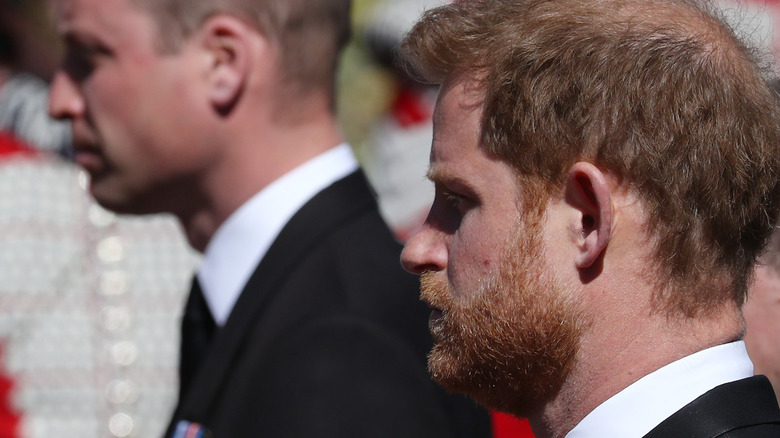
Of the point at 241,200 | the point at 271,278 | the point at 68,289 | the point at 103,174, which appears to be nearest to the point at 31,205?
the point at 68,289

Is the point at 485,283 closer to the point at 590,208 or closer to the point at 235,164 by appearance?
the point at 590,208

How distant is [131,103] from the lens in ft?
7.06

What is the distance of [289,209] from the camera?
6.77 feet

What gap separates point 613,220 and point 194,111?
3.97 ft

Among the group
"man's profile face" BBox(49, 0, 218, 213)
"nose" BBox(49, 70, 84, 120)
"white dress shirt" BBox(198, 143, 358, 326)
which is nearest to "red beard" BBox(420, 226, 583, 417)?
"white dress shirt" BBox(198, 143, 358, 326)

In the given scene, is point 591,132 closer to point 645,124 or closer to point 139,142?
point 645,124

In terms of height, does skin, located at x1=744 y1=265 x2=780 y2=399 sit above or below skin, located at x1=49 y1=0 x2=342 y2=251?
above

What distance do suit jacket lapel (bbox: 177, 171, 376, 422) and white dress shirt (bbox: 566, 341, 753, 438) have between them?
2.88ft

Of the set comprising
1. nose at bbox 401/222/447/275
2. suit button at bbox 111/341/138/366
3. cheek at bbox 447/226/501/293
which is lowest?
suit button at bbox 111/341/138/366

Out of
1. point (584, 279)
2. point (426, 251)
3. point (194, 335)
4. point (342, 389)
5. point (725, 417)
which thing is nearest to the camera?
point (725, 417)

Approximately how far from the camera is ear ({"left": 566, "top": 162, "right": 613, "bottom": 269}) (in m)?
1.18

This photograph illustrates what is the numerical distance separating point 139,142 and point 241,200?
0.89 feet

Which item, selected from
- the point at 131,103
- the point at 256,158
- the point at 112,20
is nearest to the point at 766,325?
the point at 256,158

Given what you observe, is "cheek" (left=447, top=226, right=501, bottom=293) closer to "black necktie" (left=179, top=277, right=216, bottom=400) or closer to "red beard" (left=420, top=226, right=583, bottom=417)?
"red beard" (left=420, top=226, right=583, bottom=417)
